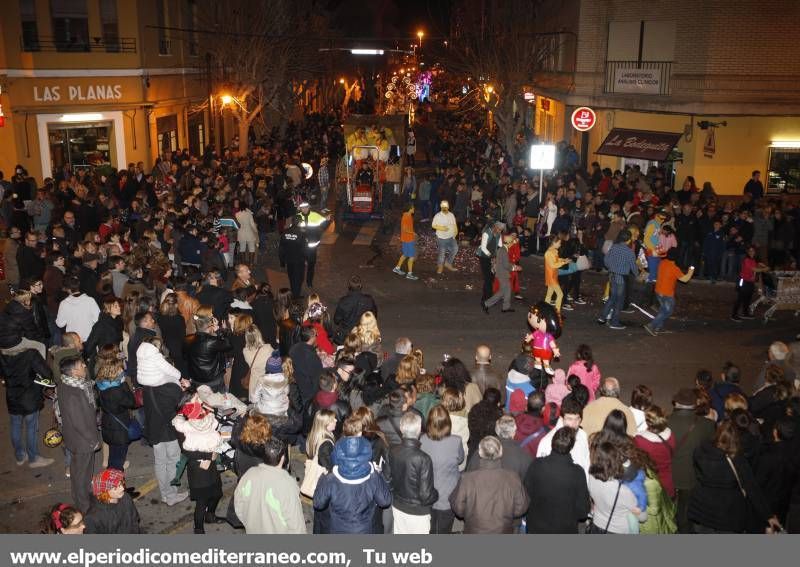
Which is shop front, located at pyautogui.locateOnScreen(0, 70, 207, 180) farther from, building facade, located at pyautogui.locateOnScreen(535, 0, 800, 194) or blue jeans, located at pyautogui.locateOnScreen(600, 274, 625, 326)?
blue jeans, located at pyautogui.locateOnScreen(600, 274, 625, 326)

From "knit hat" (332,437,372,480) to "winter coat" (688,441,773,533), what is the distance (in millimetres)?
2708

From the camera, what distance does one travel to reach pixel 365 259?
18.1m

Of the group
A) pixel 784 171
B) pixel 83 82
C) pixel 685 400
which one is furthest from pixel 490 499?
pixel 83 82

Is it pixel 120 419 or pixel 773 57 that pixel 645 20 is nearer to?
pixel 773 57

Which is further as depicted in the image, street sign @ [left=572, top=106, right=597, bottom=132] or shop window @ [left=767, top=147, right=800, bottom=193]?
street sign @ [left=572, top=106, right=597, bottom=132]

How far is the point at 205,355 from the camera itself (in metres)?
8.35

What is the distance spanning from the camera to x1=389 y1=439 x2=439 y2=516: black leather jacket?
5.90 metres

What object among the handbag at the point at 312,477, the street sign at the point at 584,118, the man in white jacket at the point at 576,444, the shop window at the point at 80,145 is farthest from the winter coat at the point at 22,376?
the street sign at the point at 584,118

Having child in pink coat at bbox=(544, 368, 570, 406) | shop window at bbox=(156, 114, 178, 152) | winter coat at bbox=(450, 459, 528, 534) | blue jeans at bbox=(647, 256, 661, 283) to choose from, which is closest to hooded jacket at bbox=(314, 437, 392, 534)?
winter coat at bbox=(450, 459, 528, 534)

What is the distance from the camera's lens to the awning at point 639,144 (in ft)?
73.5

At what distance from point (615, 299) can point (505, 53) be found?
18.4 metres

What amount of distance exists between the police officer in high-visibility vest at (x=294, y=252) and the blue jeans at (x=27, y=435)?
6314 millimetres

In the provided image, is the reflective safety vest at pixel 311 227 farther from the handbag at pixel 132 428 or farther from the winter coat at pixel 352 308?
the handbag at pixel 132 428

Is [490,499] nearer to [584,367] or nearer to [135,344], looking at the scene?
[584,367]
